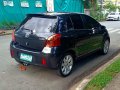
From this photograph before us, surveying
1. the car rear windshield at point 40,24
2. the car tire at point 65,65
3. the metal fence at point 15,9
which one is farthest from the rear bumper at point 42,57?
the metal fence at point 15,9

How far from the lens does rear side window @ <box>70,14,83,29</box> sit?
661 centimetres

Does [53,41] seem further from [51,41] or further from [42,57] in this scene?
[42,57]

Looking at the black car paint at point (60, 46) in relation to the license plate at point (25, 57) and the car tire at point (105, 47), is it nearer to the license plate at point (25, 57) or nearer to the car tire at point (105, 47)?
the license plate at point (25, 57)

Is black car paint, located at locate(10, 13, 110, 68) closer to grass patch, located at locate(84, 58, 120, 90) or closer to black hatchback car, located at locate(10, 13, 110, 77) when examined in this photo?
→ black hatchback car, located at locate(10, 13, 110, 77)

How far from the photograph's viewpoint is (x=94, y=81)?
534 centimetres

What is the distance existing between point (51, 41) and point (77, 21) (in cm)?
140

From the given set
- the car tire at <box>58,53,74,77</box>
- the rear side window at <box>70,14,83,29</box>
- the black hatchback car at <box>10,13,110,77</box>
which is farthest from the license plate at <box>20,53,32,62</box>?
the rear side window at <box>70,14,83,29</box>

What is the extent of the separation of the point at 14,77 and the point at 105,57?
3601mm

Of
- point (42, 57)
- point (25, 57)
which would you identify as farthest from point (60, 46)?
point (25, 57)

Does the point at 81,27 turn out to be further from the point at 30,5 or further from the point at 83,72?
the point at 30,5

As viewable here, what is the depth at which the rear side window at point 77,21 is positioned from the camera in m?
6.61

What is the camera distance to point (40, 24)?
6.12 m

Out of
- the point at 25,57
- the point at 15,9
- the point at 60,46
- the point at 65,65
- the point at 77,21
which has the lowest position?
the point at 65,65

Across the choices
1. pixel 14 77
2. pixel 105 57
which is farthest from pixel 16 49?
pixel 105 57
